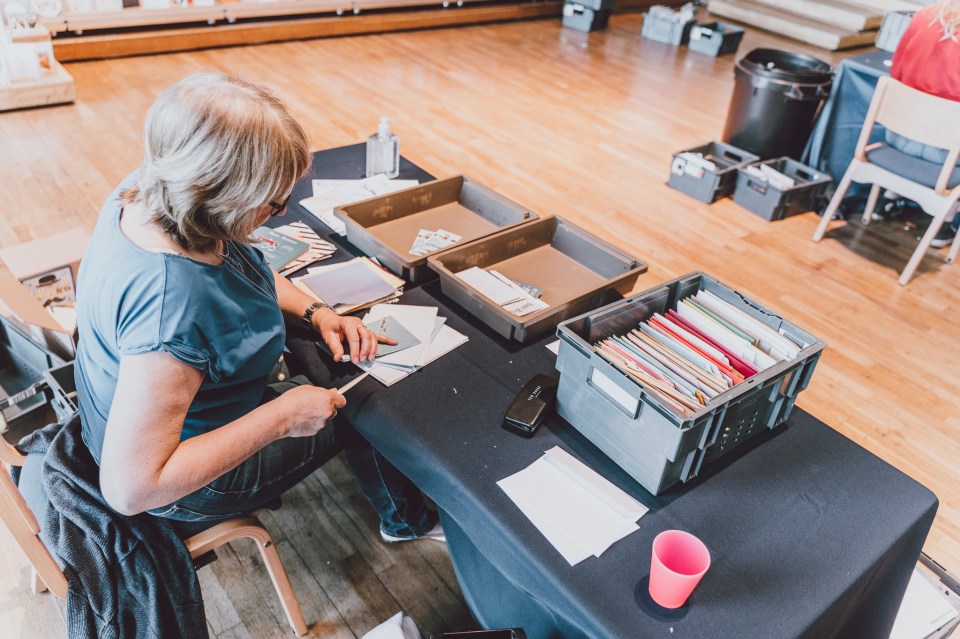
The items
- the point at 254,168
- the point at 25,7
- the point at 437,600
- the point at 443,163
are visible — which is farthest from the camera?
the point at 25,7

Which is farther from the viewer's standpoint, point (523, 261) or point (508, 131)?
point (508, 131)

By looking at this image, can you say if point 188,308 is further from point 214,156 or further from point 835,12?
point 835,12

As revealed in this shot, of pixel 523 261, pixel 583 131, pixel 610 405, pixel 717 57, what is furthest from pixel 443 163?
pixel 717 57

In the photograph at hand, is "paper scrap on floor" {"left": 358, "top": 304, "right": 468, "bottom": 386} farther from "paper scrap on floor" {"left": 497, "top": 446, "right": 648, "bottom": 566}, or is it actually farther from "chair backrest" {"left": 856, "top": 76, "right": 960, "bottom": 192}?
"chair backrest" {"left": 856, "top": 76, "right": 960, "bottom": 192}

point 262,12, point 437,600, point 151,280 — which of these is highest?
point 151,280

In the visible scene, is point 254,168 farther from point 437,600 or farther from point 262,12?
point 262,12

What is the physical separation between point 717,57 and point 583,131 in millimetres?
2942

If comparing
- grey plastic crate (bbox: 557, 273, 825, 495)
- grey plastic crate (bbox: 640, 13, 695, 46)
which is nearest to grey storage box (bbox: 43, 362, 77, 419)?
grey plastic crate (bbox: 557, 273, 825, 495)

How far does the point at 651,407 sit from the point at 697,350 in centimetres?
30

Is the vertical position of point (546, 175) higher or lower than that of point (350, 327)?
lower

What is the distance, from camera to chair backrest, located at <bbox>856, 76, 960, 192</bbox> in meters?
3.26

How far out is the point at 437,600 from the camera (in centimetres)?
195

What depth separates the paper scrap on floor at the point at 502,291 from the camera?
5.86 ft

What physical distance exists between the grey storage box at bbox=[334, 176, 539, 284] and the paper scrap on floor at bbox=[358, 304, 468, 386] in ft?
0.49
